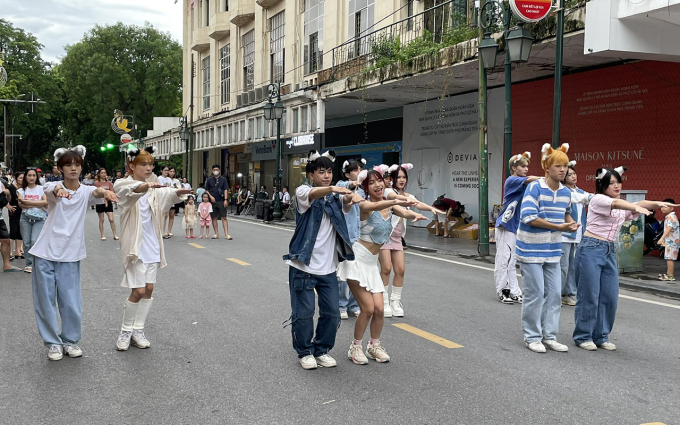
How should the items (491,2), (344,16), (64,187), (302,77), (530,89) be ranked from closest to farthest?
(64,187)
(491,2)
(530,89)
(344,16)
(302,77)

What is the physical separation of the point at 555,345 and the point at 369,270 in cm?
197

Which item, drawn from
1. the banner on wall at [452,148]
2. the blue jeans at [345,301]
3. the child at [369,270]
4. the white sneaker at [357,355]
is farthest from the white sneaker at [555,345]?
the banner on wall at [452,148]

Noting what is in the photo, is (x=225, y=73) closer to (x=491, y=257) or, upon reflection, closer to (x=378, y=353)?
(x=491, y=257)

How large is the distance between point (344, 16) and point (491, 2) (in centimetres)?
1273

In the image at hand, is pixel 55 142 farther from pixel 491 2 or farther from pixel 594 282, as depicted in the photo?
pixel 594 282

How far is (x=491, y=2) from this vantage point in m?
14.4

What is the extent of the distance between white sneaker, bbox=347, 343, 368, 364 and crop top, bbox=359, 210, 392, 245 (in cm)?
90

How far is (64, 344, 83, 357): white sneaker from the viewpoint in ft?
19.5

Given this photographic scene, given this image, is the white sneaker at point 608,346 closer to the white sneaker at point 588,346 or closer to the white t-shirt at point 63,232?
the white sneaker at point 588,346

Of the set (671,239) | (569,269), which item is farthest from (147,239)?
(671,239)

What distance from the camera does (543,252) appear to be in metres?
6.43

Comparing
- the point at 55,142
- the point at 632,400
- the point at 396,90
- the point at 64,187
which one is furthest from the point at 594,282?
the point at 55,142

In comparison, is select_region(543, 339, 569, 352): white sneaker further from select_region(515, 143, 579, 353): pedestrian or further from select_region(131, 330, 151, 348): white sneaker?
select_region(131, 330, 151, 348): white sneaker

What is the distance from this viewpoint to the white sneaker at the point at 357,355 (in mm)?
5805
